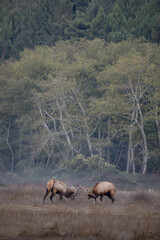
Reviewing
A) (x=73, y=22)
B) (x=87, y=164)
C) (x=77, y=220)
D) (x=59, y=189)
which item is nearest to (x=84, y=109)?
(x=87, y=164)

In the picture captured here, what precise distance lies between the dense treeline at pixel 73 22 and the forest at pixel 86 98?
0.51 feet

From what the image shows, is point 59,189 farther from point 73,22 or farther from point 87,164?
point 73,22

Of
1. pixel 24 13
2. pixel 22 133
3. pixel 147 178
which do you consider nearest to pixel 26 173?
pixel 22 133

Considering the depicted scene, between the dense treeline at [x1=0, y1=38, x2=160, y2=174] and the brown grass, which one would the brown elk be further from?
the dense treeline at [x1=0, y1=38, x2=160, y2=174]

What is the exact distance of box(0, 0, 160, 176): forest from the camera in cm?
3172

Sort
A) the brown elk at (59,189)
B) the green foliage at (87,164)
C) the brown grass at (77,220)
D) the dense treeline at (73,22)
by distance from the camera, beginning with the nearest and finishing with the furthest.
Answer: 1. the brown grass at (77,220)
2. the brown elk at (59,189)
3. the green foliage at (87,164)
4. the dense treeline at (73,22)

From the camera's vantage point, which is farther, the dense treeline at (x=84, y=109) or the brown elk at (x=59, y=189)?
the dense treeline at (x=84, y=109)

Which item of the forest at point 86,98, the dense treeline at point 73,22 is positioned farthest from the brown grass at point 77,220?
the dense treeline at point 73,22

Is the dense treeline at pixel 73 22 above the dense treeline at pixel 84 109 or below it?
above

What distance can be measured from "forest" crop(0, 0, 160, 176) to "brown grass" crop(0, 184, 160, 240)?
14988 mm

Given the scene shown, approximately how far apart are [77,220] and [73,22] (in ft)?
132

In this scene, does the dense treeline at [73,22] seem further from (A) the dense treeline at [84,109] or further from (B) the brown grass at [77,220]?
(B) the brown grass at [77,220]

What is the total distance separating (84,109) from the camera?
3447 centimetres

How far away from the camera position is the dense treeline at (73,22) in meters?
44.3
